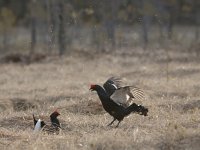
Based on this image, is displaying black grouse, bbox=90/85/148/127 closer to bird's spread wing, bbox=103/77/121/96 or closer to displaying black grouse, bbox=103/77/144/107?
displaying black grouse, bbox=103/77/144/107

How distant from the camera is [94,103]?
12.1 metres

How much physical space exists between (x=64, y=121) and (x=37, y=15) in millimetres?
25875

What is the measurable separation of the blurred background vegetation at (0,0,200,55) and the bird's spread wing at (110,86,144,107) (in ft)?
24.7

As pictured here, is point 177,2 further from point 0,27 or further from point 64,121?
point 64,121

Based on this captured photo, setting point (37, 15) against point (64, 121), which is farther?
point (37, 15)

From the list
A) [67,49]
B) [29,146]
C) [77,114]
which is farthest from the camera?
[67,49]

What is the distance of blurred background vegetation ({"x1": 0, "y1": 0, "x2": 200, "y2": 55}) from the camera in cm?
2719

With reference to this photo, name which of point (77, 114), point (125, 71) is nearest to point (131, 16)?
point (125, 71)

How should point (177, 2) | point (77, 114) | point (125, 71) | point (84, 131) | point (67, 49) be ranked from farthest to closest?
point (177, 2), point (67, 49), point (125, 71), point (77, 114), point (84, 131)

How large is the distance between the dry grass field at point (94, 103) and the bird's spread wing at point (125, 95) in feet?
1.14

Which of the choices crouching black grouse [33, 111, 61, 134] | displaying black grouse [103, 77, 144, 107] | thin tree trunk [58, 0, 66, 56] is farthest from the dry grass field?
thin tree trunk [58, 0, 66, 56]

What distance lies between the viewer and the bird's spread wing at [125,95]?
1022 cm

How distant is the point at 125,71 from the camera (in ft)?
63.2

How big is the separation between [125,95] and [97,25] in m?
18.6
